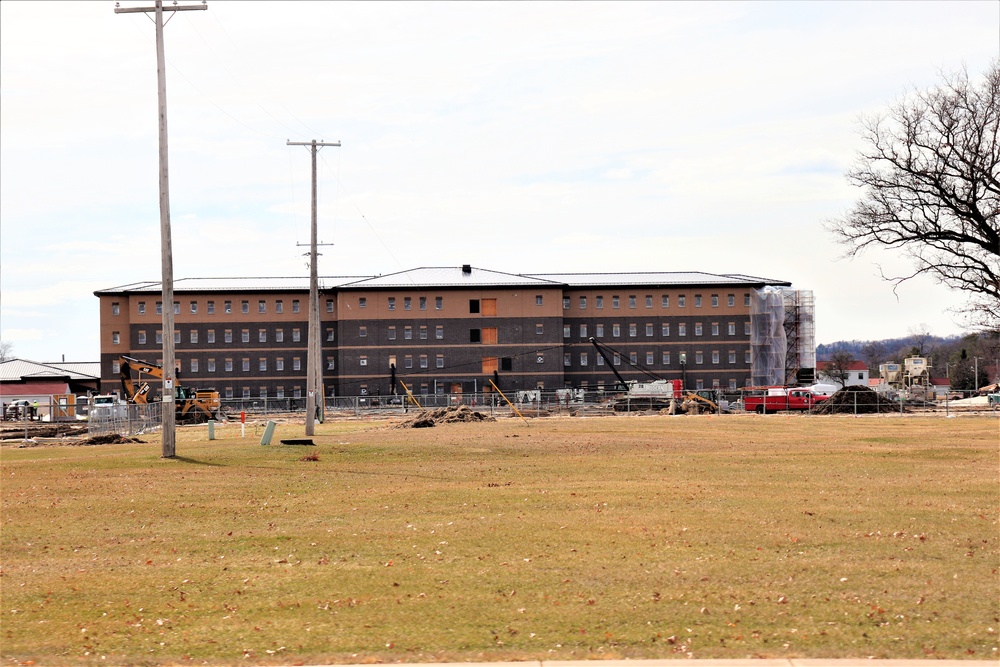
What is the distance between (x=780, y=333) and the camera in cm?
11819

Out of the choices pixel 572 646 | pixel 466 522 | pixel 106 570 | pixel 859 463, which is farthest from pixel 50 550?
pixel 859 463

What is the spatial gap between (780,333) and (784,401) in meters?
41.4

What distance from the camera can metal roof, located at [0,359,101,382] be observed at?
14421 cm

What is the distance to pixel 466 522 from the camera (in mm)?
18109

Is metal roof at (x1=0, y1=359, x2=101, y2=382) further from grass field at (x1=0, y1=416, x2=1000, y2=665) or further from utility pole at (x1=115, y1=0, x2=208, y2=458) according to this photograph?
grass field at (x1=0, y1=416, x2=1000, y2=665)

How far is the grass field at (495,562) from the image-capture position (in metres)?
10.9

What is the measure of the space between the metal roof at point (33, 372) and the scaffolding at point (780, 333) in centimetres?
8648

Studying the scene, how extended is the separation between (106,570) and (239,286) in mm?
107543

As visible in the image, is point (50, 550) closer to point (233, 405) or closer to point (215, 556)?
point (215, 556)

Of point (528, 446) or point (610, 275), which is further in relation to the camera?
point (610, 275)

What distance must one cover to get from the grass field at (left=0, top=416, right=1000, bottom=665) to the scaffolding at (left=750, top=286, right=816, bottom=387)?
3636 inches

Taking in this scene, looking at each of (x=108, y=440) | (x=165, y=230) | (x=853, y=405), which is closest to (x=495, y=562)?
(x=165, y=230)

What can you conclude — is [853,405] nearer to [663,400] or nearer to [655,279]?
[663,400]

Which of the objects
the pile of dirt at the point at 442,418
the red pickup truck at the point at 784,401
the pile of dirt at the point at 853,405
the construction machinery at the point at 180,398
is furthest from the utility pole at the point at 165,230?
the red pickup truck at the point at 784,401
